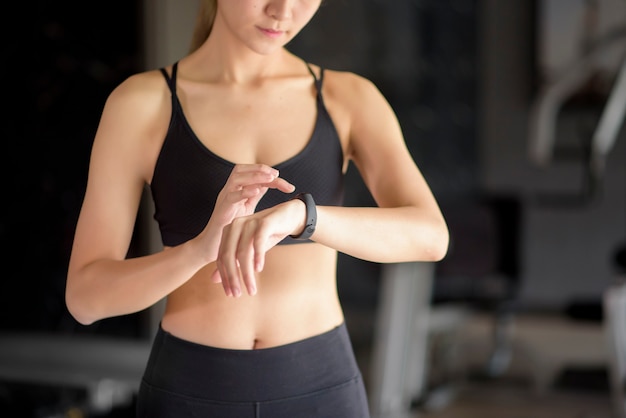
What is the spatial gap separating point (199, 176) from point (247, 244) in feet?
0.72

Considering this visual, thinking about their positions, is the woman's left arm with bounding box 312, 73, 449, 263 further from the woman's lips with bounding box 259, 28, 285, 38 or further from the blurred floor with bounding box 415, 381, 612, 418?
the blurred floor with bounding box 415, 381, 612, 418

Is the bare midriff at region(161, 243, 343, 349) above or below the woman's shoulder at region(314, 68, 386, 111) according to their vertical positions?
below

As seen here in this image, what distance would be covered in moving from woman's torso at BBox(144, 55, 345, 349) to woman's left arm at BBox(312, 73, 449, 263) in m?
0.04

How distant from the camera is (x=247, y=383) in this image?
113 centimetres

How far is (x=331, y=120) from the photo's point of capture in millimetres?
1208

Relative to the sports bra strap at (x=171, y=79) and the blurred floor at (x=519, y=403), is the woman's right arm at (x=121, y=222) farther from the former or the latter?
the blurred floor at (x=519, y=403)

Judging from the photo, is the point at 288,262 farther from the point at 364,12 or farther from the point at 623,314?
the point at 364,12

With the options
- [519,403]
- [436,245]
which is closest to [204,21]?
[436,245]

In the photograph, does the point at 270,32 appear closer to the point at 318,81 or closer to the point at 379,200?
the point at 318,81

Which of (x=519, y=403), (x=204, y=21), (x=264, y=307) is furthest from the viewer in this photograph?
(x=519, y=403)

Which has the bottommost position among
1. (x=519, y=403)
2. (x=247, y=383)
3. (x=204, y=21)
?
(x=519, y=403)

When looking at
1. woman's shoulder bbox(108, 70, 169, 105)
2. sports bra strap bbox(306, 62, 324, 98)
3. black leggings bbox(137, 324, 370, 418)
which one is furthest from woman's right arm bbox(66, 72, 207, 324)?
sports bra strap bbox(306, 62, 324, 98)

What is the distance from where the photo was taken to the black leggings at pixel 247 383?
1.12 m

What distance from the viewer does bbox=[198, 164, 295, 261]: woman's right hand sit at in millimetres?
989
